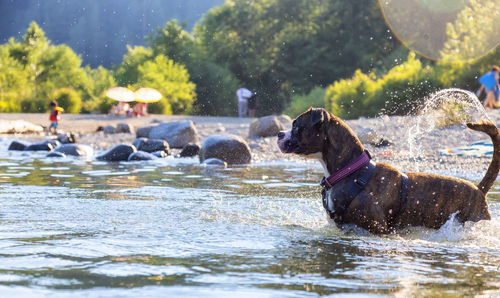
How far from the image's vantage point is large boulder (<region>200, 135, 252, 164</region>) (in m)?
15.7

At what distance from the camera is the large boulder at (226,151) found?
51.5 feet

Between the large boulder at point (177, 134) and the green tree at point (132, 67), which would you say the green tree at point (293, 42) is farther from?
the large boulder at point (177, 134)

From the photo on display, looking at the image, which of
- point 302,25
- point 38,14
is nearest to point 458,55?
point 302,25

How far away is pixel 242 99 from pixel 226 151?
27551 mm

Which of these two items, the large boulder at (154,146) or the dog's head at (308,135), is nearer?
the dog's head at (308,135)

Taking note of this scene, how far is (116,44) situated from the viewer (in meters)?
181

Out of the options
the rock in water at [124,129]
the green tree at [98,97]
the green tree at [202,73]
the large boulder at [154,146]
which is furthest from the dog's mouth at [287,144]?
the green tree at [202,73]

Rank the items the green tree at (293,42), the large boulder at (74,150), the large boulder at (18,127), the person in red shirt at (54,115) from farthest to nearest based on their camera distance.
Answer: the green tree at (293,42)
the large boulder at (18,127)
the person in red shirt at (54,115)
the large boulder at (74,150)

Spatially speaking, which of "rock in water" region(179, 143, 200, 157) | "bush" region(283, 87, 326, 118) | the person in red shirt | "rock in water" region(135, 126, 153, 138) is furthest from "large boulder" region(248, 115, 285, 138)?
"bush" region(283, 87, 326, 118)

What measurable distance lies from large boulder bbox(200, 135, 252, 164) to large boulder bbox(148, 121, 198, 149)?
18.2 feet

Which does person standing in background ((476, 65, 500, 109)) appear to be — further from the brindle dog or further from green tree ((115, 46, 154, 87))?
green tree ((115, 46, 154, 87))

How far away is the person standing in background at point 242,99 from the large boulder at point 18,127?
15.3 metres

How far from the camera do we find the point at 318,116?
20.9 ft

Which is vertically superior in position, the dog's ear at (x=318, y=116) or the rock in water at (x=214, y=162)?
the dog's ear at (x=318, y=116)
